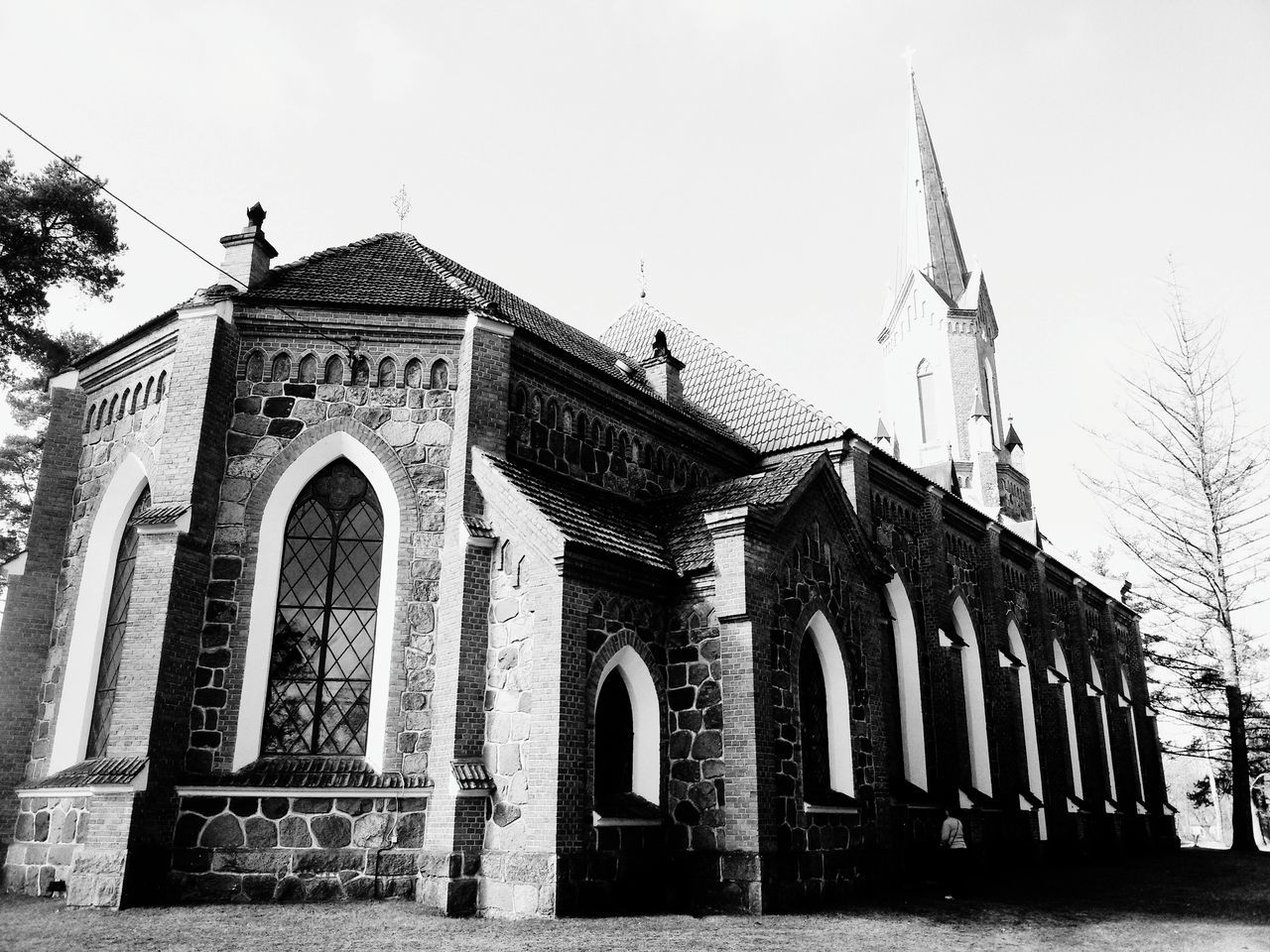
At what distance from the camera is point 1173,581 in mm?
29766

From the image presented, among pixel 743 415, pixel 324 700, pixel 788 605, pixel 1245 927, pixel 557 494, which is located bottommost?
pixel 1245 927

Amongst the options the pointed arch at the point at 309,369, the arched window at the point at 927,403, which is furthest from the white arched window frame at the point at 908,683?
the arched window at the point at 927,403

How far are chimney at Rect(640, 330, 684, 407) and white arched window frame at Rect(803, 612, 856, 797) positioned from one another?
586cm

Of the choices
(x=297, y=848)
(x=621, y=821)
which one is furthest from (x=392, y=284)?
(x=621, y=821)

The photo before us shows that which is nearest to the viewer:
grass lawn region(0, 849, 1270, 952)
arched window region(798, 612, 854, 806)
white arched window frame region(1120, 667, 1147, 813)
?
grass lawn region(0, 849, 1270, 952)

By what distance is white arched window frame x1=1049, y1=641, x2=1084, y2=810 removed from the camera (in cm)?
2598

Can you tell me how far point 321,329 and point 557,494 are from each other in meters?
4.00

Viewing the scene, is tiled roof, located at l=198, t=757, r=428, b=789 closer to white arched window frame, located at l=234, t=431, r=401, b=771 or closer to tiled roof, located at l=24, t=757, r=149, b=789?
white arched window frame, located at l=234, t=431, r=401, b=771

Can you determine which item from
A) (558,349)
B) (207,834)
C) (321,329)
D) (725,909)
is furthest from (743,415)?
(207,834)

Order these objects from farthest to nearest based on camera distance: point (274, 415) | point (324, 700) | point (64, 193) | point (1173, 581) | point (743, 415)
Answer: point (1173, 581)
point (743, 415)
point (64, 193)
point (274, 415)
point (324, 700)

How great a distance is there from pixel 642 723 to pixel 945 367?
1273 inches

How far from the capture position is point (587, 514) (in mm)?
13133

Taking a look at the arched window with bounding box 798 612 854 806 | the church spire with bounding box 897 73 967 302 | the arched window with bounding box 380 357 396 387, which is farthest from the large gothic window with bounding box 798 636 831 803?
the church spire with bounding box 897 73 967 302

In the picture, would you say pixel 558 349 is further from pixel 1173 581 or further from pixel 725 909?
pixel 1173 581
